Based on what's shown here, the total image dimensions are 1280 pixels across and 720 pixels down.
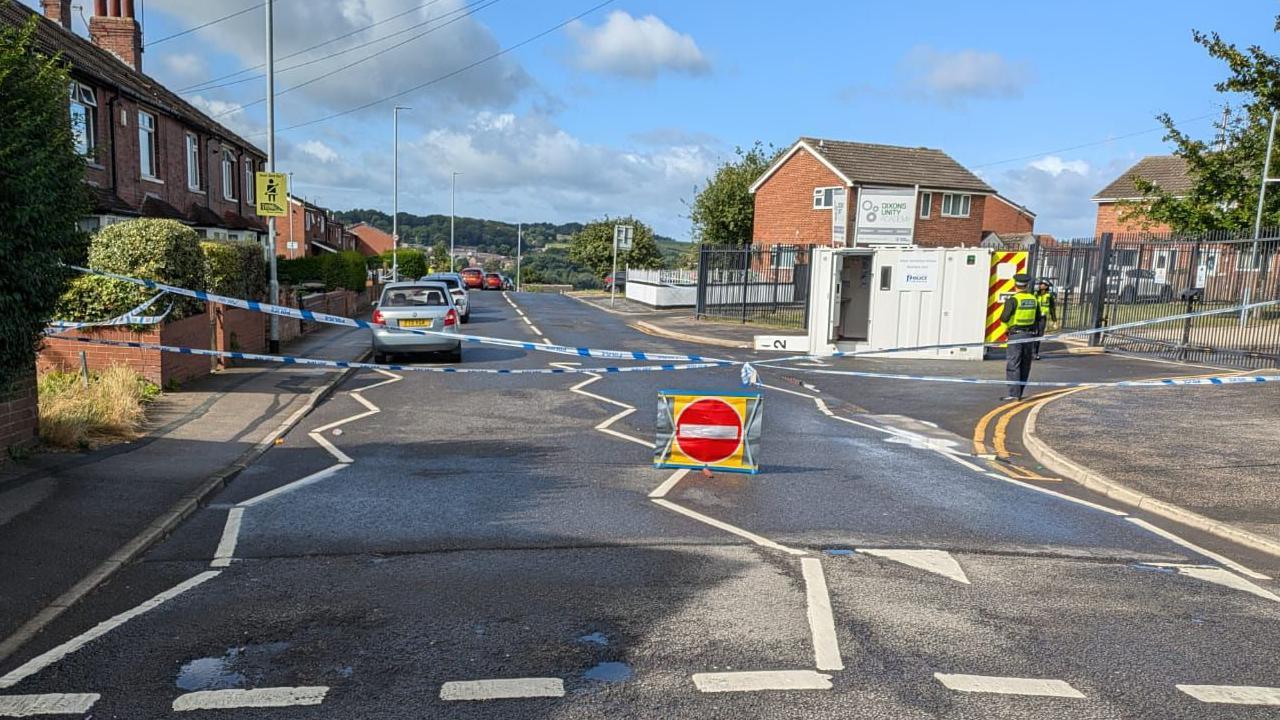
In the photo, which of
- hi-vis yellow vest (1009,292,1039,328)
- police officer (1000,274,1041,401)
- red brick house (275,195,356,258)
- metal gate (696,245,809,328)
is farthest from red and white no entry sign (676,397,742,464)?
red brick house (275,195,356,258)

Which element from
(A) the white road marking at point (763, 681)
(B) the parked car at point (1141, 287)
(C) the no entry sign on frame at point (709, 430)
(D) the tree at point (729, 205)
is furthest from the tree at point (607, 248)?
(A) the white road marking at point (763, 681)

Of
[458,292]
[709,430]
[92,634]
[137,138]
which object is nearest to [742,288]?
[458,292]

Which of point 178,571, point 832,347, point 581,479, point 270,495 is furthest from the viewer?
point 832,347

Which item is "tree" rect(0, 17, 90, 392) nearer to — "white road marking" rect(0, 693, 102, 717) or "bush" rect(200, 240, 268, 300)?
"white road marking" rect(0, 693, 102, 717)

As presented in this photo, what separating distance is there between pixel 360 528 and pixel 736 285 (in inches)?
943

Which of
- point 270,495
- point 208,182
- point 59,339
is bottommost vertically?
point 270,495

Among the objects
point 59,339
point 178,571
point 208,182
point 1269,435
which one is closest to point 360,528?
point 178,571

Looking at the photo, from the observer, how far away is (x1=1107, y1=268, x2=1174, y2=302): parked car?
19.2 metres

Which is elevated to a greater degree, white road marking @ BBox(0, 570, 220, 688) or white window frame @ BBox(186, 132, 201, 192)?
white window frame @ BBox(186, 132, 201, 192)

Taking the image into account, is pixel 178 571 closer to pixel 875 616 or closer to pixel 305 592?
pixel 305 592

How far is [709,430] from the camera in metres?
8.49

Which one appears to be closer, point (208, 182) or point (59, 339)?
point (59, 339)

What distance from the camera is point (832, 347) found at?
18953 mm

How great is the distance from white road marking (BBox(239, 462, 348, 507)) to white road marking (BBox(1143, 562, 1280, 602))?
6.93 m
